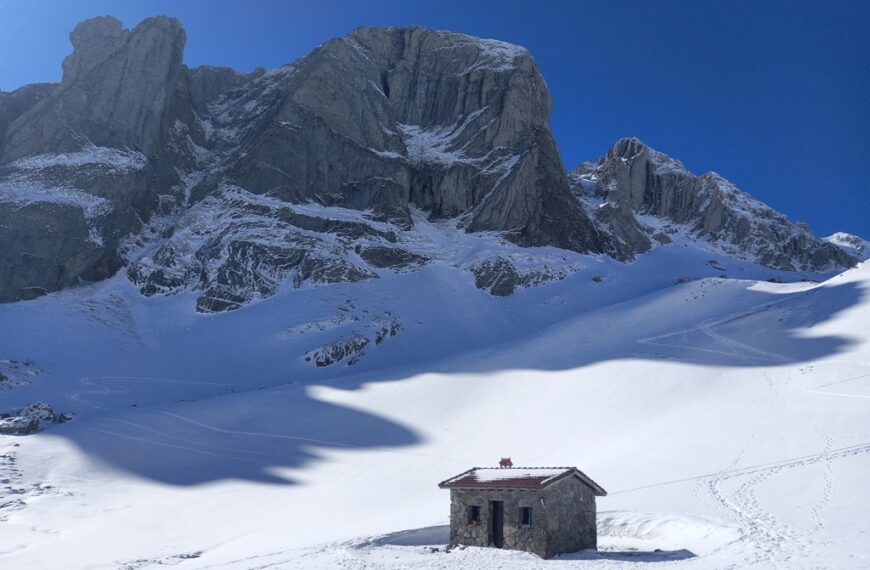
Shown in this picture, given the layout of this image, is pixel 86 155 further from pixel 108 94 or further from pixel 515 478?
pixel 515 478

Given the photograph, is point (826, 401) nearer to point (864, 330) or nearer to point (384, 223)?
point (864, 330)

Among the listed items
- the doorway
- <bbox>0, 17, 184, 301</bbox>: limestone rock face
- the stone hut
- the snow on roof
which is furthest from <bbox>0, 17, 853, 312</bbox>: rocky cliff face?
the doorway

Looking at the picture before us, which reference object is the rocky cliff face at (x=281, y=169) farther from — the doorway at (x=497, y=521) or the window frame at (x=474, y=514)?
the doorway at (x=497, y=521)

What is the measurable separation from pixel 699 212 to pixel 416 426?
4228 inches

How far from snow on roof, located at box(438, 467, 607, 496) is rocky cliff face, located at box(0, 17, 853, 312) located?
183ft

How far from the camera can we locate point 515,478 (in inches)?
876

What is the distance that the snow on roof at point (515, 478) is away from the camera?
21.5 meters

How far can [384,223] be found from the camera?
93.4 m

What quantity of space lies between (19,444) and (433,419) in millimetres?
20602

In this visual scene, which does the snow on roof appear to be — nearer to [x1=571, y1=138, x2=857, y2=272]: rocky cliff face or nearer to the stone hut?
the stone hut

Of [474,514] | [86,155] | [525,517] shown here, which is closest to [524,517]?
[525,517]

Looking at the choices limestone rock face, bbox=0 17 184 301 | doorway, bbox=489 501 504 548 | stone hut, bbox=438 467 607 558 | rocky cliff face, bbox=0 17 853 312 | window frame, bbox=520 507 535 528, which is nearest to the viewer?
stone hut, bbox=438 467 607 558

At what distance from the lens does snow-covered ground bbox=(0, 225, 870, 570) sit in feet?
75.3

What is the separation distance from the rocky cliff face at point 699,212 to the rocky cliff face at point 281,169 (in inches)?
269
